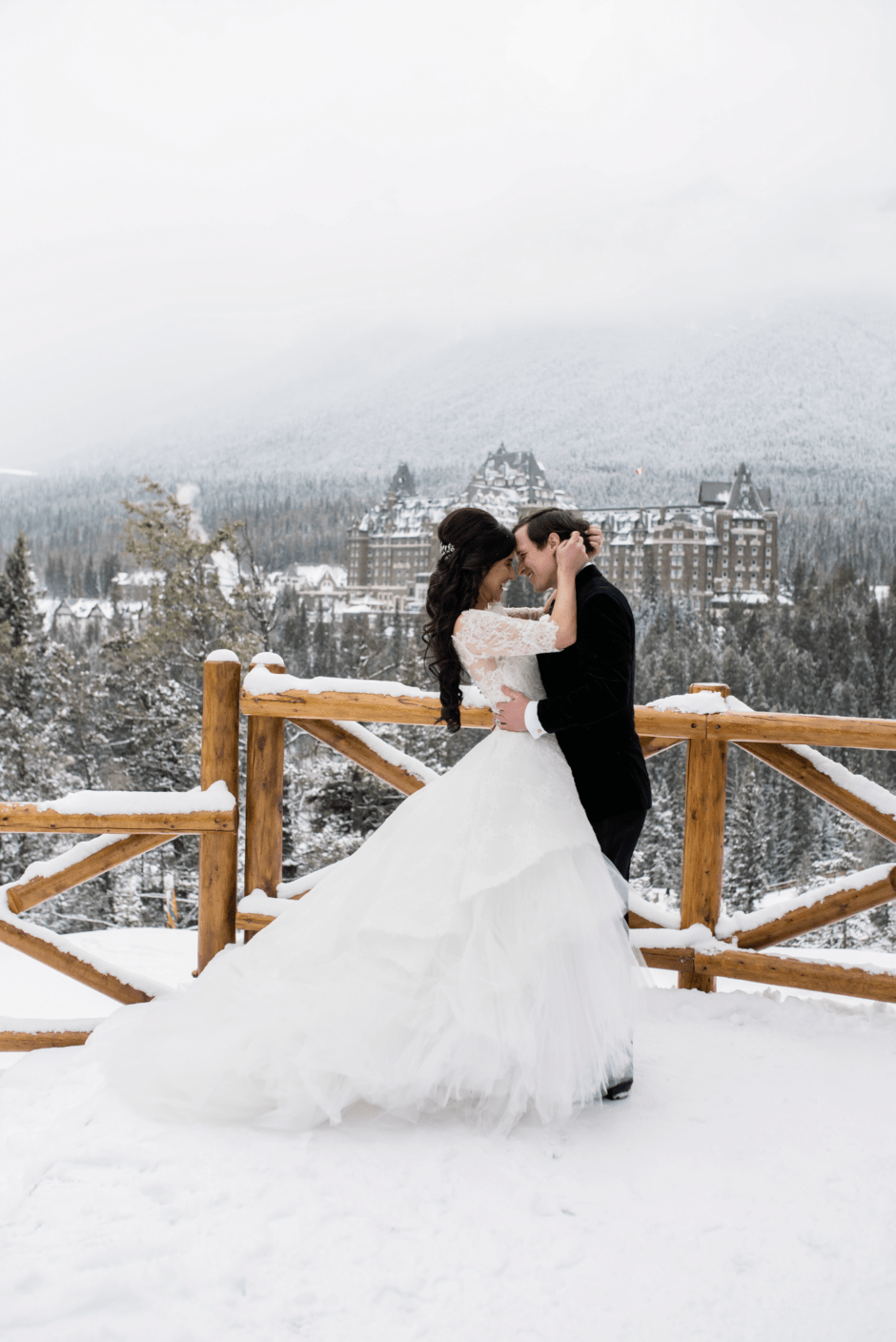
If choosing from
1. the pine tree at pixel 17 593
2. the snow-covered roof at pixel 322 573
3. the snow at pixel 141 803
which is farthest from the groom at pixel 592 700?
the snow-covered roof at pixel 322 573

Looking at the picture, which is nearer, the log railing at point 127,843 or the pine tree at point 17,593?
the log railing at point 127,843

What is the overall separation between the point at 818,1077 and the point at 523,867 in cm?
125

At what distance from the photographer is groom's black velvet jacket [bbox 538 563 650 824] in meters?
2.45

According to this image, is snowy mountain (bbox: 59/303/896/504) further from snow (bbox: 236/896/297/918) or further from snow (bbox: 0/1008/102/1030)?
snow (bbox: 0/1008/102/1030)

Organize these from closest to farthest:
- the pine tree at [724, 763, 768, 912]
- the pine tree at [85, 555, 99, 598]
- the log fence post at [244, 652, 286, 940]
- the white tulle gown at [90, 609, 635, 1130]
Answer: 1. the white tulle gown at [90, 609, 635, 1130]
2. the log fence post at [244, 652, 286, 940]
3. the pine tree at [724, 763, 768, 912]
4. the pine tree at [85, 555, 99, 598]

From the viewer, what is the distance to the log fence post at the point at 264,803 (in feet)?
11.3

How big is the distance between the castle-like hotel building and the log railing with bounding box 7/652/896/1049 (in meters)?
69.8

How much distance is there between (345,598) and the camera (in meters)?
71.5

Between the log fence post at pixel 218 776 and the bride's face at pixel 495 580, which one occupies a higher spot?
the bride's face at pixel 495 580

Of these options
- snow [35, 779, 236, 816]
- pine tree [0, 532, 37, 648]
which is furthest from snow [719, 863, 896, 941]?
pine tree [0, 532, 37, 648]

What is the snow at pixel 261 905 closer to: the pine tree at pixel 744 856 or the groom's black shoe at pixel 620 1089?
the groom's black shoe at pixel 620 1089

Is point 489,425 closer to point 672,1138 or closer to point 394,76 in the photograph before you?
point 394,76

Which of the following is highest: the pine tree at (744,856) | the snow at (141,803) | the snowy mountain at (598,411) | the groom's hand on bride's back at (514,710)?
the snowy mountain at (598,411)

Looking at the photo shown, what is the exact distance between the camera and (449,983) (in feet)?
7.53
